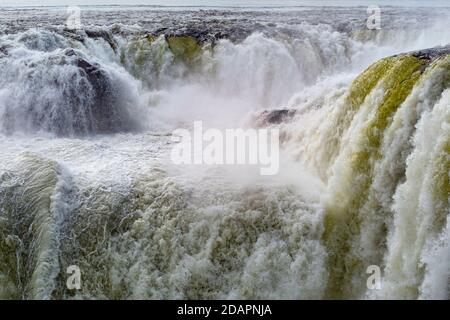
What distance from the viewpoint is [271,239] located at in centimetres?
799

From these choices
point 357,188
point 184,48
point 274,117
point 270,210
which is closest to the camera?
point 357,188

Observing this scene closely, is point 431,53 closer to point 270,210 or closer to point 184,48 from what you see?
point 270,210

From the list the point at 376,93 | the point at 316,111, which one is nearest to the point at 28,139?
the point at 316,111

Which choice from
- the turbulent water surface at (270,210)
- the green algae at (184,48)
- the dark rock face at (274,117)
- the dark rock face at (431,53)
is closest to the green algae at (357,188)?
the turbulent water surface at (270,210)

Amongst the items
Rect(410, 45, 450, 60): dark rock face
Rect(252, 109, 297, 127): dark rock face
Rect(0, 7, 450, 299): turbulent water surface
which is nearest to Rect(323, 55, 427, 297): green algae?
Rect(0, 7, 450, 299): turbulent water surface

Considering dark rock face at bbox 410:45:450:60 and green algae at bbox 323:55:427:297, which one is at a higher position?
dark rock face at bbox 410:45:450:60

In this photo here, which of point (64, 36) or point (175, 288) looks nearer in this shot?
point (175, 288)

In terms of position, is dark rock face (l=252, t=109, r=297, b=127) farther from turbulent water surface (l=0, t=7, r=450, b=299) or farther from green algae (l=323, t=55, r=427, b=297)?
green algae (l=323, t=55, r=427, b=297)

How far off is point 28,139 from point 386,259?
9551mm

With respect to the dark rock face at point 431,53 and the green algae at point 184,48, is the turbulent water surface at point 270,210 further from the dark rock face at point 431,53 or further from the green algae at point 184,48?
the green algae at point 184,48

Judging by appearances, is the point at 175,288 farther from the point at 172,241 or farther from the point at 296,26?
the point at 296,26

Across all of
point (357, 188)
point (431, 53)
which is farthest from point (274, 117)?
point (357, 188)

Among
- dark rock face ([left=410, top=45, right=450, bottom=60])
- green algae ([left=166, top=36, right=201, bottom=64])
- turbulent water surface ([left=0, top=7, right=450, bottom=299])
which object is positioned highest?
dark rock face ([left=410, top=45, right=450, bottom=60])

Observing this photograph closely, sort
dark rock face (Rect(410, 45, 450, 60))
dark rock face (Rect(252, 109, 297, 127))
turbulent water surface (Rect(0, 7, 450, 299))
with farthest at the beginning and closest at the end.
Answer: dark rock face (Rect(252, 109, 297, 127)) → dark rock face (Rect(410, 45, 450, 60)) → turbulent water surface (Rect(0, 7, 450, 299))
